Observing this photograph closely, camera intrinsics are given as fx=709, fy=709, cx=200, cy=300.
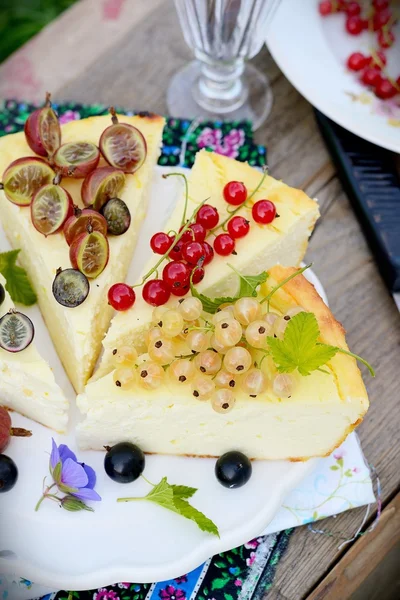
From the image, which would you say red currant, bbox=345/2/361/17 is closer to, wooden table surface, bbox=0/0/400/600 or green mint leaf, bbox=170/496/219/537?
wooden table surface, bbox=0/0/400/600

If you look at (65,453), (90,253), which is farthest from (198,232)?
(65,453)

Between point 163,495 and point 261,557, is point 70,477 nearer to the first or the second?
point 163,495

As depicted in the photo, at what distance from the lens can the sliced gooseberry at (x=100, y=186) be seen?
1.93 metres

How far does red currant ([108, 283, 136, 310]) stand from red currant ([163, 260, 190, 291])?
0.11 meters

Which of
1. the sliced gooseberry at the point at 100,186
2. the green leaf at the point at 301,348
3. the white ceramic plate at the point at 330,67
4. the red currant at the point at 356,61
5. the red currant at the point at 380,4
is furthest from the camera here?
the red currant at the point at 380,4

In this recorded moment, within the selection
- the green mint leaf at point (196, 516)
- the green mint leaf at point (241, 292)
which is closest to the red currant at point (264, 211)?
the green mint leaf at point (241, 292)

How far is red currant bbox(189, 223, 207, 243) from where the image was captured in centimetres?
188

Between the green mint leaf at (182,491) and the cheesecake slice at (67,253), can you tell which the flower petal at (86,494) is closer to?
the green mint leaf at (182,491)

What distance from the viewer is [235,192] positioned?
A: 1.96 meters

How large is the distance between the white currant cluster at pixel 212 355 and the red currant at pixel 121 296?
0.12m

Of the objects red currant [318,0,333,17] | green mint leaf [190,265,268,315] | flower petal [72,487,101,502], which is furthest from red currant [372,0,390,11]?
flower petal [72,487,101,502]

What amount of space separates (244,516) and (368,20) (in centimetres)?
176

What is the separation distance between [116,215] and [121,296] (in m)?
0.24

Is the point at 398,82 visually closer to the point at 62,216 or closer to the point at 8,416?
the point at 62,216
